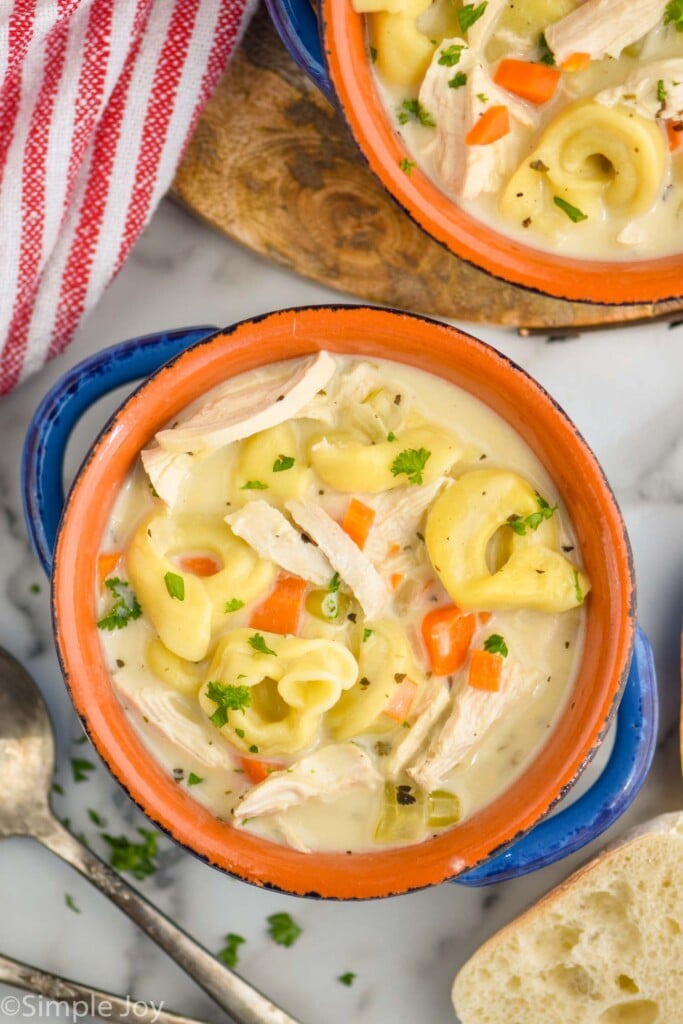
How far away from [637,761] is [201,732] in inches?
33.6

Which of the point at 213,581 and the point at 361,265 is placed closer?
the point at 213,581

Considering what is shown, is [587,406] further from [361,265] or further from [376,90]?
[376,90]

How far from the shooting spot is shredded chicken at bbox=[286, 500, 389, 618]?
6.69ft

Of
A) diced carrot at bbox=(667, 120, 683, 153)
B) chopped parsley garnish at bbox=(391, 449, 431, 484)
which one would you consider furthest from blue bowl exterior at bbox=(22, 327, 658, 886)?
diced carrot at bbox=(667, 120, 683, 153)

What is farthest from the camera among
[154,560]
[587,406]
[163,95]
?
[587,406]

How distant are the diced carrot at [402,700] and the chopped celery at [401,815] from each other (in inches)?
4.9

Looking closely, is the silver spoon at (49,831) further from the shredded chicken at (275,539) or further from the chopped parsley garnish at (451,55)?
the chopped parsley garnish at (451,55)

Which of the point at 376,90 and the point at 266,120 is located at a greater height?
the point at 376,90

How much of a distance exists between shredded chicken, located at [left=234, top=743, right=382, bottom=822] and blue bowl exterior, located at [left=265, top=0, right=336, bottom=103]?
120 cm

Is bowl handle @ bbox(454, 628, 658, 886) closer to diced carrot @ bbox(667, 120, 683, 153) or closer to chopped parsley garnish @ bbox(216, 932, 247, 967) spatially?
chopped parsley garnish @ bbox(216, 932, 247, 967)

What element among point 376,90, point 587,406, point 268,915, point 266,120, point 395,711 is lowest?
point 268,915

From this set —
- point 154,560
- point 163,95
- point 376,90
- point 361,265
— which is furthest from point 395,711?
point 163,95

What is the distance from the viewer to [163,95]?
2.37m

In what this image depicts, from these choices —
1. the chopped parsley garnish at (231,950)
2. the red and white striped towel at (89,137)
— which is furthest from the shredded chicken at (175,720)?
the red and white striped towel at (89,137)
